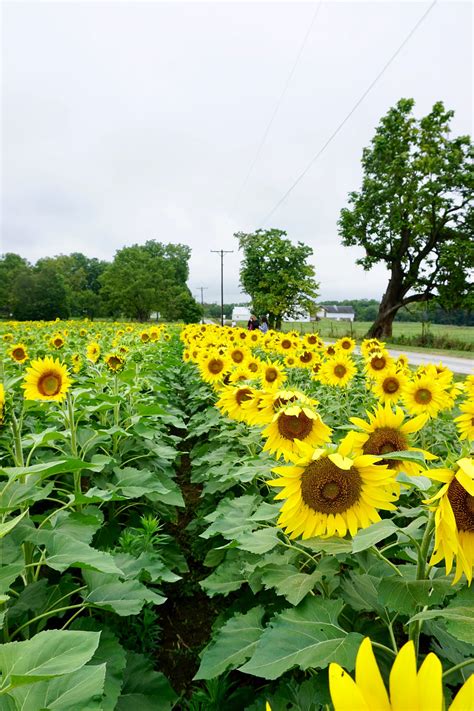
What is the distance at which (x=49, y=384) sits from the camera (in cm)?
324

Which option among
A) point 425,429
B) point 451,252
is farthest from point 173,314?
point 425,429

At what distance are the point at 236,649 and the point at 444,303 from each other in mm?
29966

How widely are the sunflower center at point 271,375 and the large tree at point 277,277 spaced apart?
90.2 ft

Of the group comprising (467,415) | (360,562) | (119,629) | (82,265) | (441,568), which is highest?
(82,265)

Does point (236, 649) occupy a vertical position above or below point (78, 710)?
below

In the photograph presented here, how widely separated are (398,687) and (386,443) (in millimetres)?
1320

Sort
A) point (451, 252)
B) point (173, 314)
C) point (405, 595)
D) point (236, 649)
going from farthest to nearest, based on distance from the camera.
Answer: point (173, 314), point (451, 252), point (236, 649), point (405, 595)

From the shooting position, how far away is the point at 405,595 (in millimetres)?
1287

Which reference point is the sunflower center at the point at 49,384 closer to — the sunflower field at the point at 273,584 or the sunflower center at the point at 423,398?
the sunflower field at the point at 273,584

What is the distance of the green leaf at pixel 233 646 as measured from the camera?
1.63 metres

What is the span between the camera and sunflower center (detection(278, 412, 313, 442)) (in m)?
2.08

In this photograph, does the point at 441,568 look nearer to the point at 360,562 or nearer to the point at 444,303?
the point at 360,562

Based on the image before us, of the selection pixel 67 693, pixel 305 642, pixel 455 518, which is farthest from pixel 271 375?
pixel 67 693

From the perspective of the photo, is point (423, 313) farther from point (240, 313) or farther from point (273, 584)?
point (240, 313)
